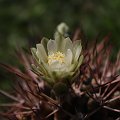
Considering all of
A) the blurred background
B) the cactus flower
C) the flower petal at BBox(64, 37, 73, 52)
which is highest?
the blurred background

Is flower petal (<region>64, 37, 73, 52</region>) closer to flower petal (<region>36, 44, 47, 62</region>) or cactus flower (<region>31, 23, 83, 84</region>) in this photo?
cactus flower (<region>31, 23, 83, 84</region>)

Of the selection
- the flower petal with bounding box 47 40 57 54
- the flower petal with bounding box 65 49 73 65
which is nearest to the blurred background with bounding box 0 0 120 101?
the flower petal with bounding box 47 40 57 54

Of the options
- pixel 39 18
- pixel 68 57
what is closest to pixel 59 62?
pixel 68 57

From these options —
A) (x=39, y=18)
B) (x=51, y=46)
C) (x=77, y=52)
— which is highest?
(x=39, y=18)

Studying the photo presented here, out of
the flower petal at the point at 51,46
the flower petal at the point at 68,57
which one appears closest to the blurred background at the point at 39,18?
the flower petal at the point at 51,46

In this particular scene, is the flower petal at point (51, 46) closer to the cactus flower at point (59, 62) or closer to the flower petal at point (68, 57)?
the cactus flower at point (59, 62)

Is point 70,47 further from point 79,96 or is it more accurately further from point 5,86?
point 5,86

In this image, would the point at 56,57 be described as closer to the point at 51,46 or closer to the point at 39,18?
the point at 51,46
